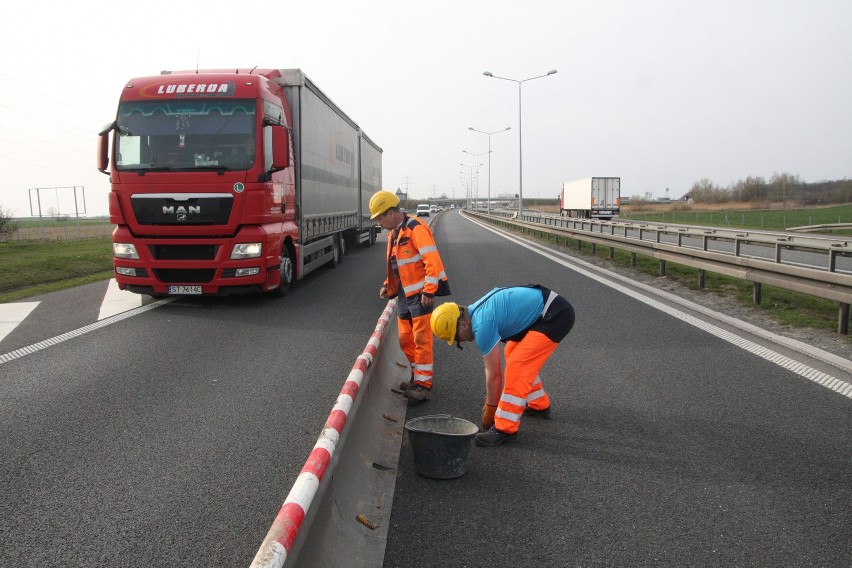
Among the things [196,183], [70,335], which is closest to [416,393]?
[70,335]

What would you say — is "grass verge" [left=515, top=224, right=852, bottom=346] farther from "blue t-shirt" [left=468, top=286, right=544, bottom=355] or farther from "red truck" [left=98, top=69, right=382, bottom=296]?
"red truck" [left=98, top=69, right=382, bottom=296]

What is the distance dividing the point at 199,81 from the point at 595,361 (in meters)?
7.38

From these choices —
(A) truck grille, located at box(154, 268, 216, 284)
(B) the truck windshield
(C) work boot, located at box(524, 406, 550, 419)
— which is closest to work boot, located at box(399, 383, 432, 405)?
(C) work boot, located at box(524, 406, 550, 419)

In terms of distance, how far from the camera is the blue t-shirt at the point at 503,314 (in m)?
4.83

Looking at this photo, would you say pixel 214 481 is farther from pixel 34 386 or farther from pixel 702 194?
pixel 702 194

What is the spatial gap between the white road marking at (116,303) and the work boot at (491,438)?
7.06 m

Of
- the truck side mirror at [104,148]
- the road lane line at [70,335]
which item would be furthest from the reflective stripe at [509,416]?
the truck side mirror at [104,148]

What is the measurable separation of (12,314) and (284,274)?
398cm

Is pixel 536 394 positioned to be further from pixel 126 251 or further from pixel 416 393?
pixel 126 251

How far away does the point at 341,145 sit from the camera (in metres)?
17.7

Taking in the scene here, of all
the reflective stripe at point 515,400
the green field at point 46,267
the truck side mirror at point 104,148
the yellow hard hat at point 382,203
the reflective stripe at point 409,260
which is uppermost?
the truck side mirror at point 104,148

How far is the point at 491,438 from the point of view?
4.74m

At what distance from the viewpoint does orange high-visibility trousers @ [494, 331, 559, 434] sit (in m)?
4.73

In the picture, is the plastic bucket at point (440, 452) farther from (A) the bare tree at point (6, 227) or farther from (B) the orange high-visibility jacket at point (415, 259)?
(A) the bare tree at point (6, 227)
